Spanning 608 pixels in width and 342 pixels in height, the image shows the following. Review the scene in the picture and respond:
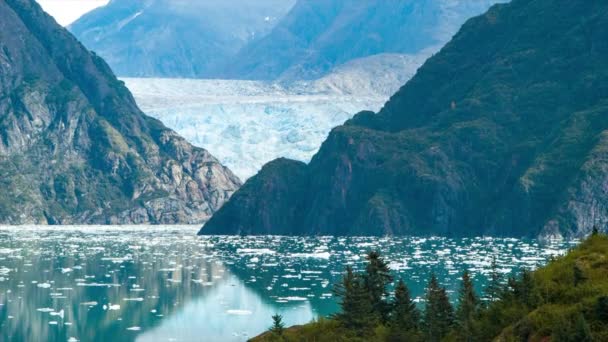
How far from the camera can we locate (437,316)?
1983 inches

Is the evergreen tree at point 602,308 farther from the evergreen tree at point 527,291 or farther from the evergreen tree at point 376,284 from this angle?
the evergreen tree at point 376,284

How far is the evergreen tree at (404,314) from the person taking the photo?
164 feet

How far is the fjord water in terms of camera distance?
96312 millimetres

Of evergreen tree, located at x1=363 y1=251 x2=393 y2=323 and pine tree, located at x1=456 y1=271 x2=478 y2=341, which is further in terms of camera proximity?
evergreen tree, located at x1=363 y1=251 x2=393 y2=323

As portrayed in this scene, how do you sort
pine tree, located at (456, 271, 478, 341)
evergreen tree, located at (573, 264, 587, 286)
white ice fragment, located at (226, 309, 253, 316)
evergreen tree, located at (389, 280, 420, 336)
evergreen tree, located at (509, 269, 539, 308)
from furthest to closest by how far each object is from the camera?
white ice fragment, located at (226, 309, 253, 316) → evergreen tree, located at (389, 280, 420, 336) → pine tree, located at (456, 271, 478, 341) → evergreen tree, located at (509, 269, 539, 308) → evergreen tree, located at (573, 264, 587, 286)

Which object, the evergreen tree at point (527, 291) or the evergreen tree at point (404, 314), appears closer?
the evergreen tree at point (527, 291)

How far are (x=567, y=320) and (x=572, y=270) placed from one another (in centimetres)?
598

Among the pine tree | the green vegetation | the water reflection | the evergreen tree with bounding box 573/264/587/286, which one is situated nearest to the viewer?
the green vegetation

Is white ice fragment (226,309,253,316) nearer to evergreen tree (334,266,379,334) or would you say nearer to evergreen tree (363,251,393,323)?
evergreen tree (363,251,393,323)

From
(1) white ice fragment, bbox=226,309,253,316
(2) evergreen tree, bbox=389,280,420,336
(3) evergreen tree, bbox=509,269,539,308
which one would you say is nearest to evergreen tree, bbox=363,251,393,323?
(2) evergreen tree, bbox=389,280,420,336

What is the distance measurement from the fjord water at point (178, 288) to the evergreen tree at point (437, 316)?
38048 mm

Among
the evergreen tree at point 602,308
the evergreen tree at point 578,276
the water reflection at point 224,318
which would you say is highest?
the evergreen tree at point 578,276

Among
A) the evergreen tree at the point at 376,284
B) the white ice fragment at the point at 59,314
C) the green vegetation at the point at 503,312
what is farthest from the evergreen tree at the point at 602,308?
the white ice fragment at the point at 59,314

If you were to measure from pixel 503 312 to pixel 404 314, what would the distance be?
327 inches
